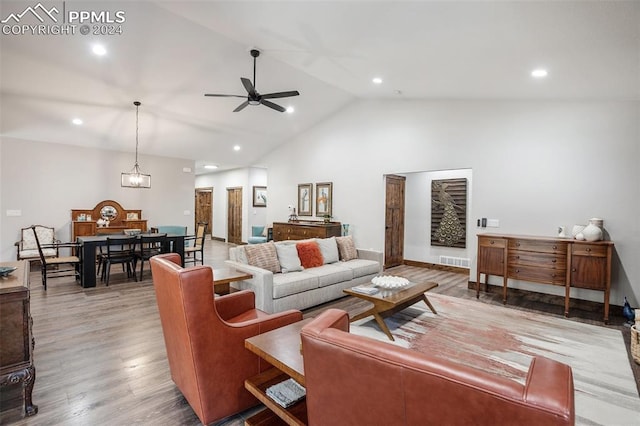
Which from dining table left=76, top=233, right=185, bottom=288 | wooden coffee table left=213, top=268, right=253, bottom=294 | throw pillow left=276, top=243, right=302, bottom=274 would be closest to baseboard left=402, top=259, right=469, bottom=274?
throw pillow left=276, top=243, right=302, bottom=274

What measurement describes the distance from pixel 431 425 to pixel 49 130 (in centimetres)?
820

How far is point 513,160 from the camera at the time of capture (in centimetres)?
481

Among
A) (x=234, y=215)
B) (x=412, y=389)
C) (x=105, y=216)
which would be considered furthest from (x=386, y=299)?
(x=234, y=215)

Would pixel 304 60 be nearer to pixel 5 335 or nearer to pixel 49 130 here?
pixel 5 335

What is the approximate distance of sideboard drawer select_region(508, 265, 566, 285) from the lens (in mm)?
4012

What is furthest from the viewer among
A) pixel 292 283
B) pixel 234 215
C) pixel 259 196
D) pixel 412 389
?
pixel 234 215

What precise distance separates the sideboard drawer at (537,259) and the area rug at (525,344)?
675 millimetres

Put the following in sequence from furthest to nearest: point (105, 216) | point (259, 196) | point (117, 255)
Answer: point (259, 196) → point (105, 216) → point (117, 255)

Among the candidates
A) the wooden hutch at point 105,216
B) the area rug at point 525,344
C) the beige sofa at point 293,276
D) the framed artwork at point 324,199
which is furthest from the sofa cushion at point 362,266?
the wooden hutch at point 105,216

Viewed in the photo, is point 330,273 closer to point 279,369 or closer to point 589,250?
point 279,369

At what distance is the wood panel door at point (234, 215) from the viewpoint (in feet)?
35.0

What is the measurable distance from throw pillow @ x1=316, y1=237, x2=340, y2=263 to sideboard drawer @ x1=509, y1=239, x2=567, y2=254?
260 cm

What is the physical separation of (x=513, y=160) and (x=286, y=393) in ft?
16.1

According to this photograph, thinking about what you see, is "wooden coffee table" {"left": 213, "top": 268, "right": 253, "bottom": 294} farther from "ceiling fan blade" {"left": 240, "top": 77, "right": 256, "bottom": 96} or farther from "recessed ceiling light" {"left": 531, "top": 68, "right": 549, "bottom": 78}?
"recessed ceiling light" {"left": 531, "top": 68, "right": 549, "bottom": 78}
